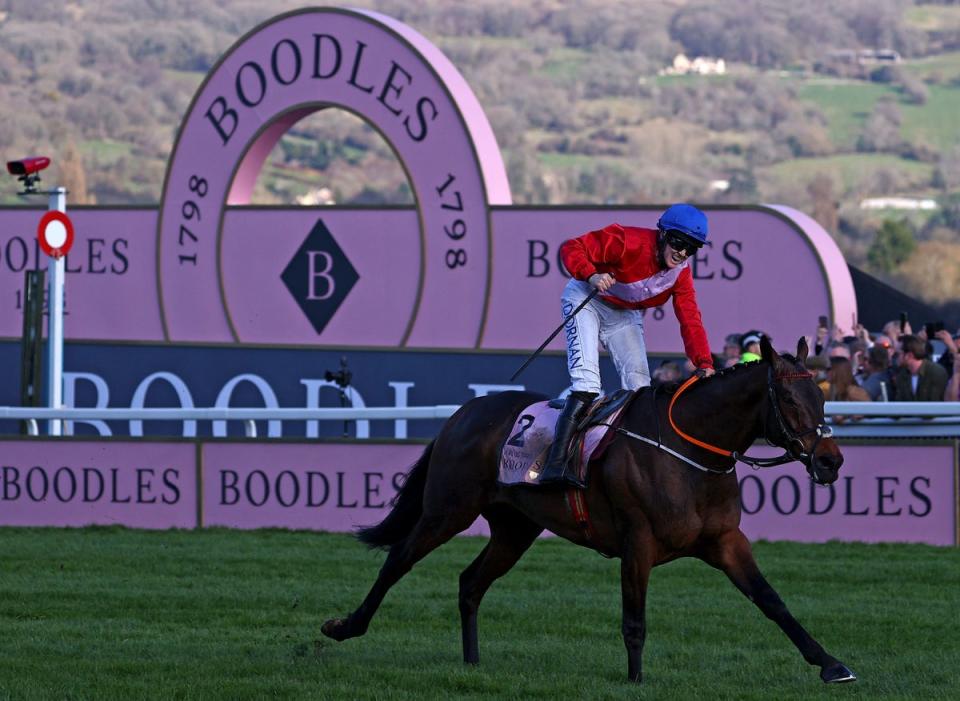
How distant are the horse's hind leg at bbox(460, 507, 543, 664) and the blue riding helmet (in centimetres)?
135

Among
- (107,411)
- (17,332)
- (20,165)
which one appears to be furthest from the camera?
(17,332)

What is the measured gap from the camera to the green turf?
647cm

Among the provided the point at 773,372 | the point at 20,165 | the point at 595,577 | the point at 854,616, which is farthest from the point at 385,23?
the point at 773,372

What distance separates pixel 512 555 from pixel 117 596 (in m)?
2.69

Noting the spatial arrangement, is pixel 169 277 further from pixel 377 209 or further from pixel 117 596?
pixel 117 596

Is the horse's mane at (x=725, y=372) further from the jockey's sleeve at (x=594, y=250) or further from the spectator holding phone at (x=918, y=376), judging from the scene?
the spectator holding phone at (x=918, y=376)

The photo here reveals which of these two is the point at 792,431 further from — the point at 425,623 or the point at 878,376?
the point at 878,376

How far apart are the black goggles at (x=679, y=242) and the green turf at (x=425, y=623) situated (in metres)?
1.61

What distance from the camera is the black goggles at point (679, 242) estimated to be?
669 centimetres

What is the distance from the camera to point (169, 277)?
16328 mm

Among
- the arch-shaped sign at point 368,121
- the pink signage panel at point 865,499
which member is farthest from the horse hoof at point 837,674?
the arch-shaped sign at point 368,121

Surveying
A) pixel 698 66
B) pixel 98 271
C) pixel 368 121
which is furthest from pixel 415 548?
pixel 698 66

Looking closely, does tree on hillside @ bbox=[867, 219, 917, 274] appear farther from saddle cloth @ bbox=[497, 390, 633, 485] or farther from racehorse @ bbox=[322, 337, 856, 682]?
racehorse @ bbox=[322, 337, 856, 682]

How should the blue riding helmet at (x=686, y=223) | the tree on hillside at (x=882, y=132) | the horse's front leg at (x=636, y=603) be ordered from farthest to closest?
the tree on hillside at (x=882, y=132) → the blue riding helmet at (x=686, y=223) → the horse's front leg at (x=636, y=603)
